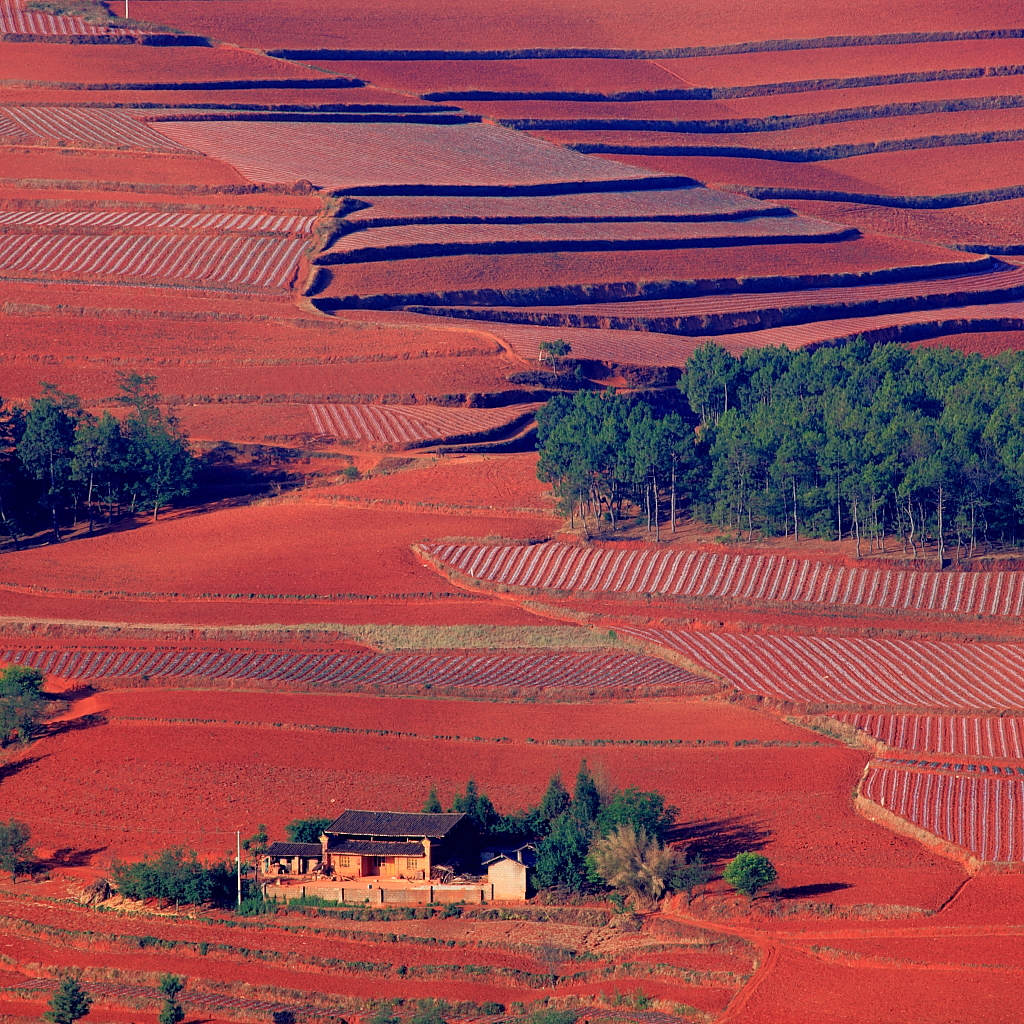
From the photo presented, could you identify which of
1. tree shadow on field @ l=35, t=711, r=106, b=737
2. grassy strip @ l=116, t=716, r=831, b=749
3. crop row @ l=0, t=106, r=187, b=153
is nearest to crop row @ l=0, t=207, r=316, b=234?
crop row @ l=0, t=106, r=187, b=153

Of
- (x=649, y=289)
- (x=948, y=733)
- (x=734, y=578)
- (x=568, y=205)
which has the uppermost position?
(x=568, y=205)

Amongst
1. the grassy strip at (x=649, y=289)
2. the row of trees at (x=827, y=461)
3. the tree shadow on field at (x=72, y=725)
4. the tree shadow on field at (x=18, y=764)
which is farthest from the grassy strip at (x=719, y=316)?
the tree shadow on field at (x=18, y=764)

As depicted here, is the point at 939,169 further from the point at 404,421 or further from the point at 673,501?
the point at 673,501

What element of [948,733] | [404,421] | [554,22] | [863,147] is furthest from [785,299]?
[554,22]

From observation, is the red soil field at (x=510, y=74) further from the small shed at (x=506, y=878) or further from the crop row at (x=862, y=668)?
the small shed at (x=506, y=878)

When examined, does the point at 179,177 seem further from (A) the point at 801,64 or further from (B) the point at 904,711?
(B) the point at 904,711

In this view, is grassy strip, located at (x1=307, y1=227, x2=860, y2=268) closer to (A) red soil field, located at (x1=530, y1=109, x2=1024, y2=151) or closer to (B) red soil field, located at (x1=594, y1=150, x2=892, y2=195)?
(B) red soil field, located at (x1=594, y1=150, x2=892, y2=195)

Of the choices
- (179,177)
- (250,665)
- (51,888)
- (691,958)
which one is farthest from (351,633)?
(179,177)
